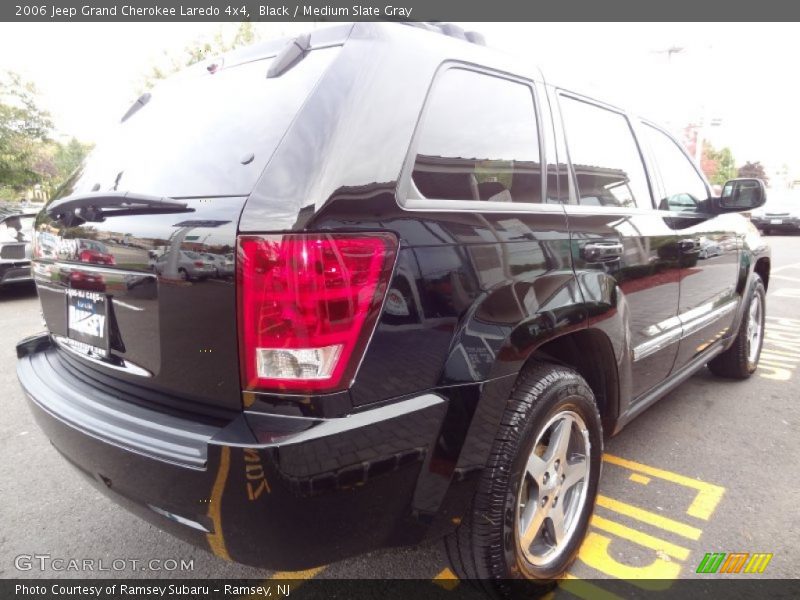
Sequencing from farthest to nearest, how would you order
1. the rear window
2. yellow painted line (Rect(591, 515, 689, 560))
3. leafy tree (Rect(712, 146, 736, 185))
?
leafy tree (Rect(712, 146, 736, 185)) < yellow painted line (Rect(591, 515, 689, 560)) < the rear window

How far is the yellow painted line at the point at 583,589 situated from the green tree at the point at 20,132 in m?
20.3

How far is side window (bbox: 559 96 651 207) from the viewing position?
7.36 feet

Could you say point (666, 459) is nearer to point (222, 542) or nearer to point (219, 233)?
point (222, 542)

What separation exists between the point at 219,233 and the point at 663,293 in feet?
7.03

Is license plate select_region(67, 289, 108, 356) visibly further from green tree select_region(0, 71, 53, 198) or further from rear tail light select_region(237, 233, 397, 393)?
green tree select_region(0, 71, 53, 198)

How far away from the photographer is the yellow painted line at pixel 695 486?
251 centimetres

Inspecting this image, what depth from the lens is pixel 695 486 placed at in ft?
Answer: 8.93

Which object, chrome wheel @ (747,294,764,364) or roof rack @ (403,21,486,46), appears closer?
roof rack @ (403,21,486,46)

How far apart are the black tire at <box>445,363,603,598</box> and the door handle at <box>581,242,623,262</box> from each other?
0.45 m

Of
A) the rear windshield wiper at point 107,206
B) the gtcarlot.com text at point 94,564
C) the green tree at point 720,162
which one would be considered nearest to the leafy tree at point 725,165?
the green tree at point 720,162

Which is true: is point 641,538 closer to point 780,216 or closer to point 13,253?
point 13,253

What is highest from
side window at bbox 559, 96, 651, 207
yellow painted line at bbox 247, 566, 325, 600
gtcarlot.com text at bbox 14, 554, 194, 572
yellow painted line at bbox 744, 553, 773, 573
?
side window at bbox 559, 96, 651, 207

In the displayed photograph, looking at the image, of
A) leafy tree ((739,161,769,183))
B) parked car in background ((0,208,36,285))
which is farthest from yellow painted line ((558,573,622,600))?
leafy tree ((739,161,769,183))

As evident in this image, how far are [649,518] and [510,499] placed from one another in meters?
1.12
